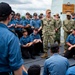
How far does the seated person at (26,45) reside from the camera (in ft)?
24.7

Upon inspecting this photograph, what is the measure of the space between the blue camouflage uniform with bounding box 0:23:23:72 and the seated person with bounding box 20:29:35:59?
5.46 metres

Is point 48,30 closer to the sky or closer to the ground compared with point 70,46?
closer to the sky

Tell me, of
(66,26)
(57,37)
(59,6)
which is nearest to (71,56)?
(66,26)

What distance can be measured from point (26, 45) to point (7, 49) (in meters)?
5.54

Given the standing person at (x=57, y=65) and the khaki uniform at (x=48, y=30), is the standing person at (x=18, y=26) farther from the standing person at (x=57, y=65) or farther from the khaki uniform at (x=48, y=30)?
the standing person at (x=57, y=65)

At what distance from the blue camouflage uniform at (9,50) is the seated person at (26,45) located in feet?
17.9

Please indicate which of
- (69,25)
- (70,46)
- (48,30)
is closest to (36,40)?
(48,30)

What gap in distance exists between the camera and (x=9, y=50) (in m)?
2.00

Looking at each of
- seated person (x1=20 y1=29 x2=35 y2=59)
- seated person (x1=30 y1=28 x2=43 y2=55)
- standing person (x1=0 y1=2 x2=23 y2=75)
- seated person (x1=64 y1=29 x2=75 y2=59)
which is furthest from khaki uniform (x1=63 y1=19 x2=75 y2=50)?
standing person (x1=0 y1=2 x2=23 y2=75)

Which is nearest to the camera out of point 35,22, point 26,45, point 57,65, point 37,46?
point 57,65

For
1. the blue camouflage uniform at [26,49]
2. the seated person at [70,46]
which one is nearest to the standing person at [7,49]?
the blue camouflage uniform at [26,49]

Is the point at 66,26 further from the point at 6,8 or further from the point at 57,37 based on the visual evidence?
the point at 6,8

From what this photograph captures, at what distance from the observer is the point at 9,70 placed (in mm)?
2096

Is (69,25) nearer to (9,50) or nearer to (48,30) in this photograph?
(48,30)
